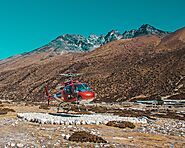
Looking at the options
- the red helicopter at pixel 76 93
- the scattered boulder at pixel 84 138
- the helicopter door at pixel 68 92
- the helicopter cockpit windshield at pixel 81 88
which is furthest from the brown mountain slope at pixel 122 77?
the scattered boulder at pixel 84 138

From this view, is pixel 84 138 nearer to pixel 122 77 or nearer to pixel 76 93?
pixel 76 93

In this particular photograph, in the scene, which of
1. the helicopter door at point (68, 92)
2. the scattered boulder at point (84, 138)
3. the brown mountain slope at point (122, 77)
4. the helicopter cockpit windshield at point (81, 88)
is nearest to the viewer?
the scattered boulder at point (84, 138)

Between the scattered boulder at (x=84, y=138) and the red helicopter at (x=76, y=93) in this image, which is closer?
the scattered boulder at (x=84, y=138)

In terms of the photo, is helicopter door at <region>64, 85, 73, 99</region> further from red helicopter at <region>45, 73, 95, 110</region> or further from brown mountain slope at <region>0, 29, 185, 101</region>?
brown mountain slope at <region>0, 29, 185, 101</region>

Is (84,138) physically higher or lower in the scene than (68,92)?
lower

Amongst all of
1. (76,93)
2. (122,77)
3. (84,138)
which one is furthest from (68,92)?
(122,77)

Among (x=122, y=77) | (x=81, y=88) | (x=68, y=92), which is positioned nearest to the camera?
(x=81, y=88)

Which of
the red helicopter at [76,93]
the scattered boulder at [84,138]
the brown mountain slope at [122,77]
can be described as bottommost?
the scattered boulder at [84,138]

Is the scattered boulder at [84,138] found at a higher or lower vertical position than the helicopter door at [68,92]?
lower

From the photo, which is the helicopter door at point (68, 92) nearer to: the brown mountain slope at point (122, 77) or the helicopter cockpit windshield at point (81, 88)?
the helicopter cockpit windshield at point (81, 88)

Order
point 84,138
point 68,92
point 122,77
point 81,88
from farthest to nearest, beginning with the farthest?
point 122,77
point 68,92
point 81,88
point 84,138

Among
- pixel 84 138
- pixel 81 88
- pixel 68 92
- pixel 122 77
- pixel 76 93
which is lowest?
pixel 84 138

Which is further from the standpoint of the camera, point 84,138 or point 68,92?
point 68,92

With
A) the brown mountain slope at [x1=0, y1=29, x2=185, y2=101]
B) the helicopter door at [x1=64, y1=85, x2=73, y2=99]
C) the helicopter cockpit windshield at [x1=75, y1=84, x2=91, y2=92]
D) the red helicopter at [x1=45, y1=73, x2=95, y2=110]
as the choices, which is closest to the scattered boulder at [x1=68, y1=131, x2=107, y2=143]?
the red helicopter at [x1=45, y1=73, x2=95, y2=110]
